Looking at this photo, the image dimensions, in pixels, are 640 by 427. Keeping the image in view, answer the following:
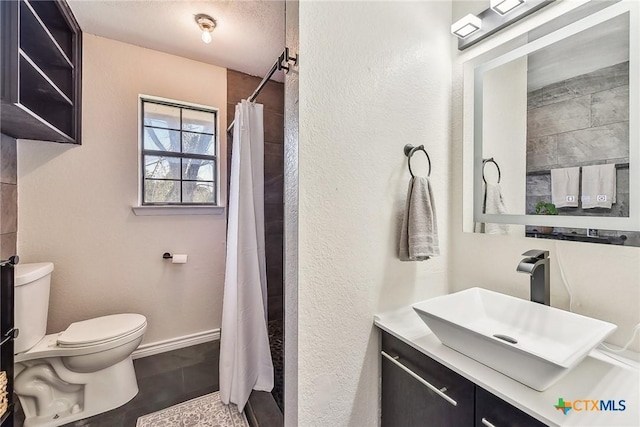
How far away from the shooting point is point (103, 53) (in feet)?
6.22

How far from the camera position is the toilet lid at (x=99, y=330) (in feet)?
4.85

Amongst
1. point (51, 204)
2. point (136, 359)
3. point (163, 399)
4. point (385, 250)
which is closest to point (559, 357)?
point (385, 250)

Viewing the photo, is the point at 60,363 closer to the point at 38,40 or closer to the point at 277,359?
the point at 277,359

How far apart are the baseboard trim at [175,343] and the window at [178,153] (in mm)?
1121

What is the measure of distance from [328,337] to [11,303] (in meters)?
1.59

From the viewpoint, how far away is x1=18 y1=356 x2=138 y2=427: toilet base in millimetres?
1439

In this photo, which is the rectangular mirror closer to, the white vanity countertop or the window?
the white vanity countertop

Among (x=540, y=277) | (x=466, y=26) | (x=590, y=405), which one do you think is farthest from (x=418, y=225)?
(x=466, y=26)

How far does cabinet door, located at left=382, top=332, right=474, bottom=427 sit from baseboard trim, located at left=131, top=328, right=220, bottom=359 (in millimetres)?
1725

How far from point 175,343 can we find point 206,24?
239 cm

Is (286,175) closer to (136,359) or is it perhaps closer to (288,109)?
(288,109)

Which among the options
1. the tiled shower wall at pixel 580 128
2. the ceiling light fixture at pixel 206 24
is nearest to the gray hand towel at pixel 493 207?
the tiled shower wall at pixel 580 128

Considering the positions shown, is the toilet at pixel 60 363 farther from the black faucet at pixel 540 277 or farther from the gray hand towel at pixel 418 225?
the black faucet at pixel 540 277

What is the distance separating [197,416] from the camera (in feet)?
4.96
